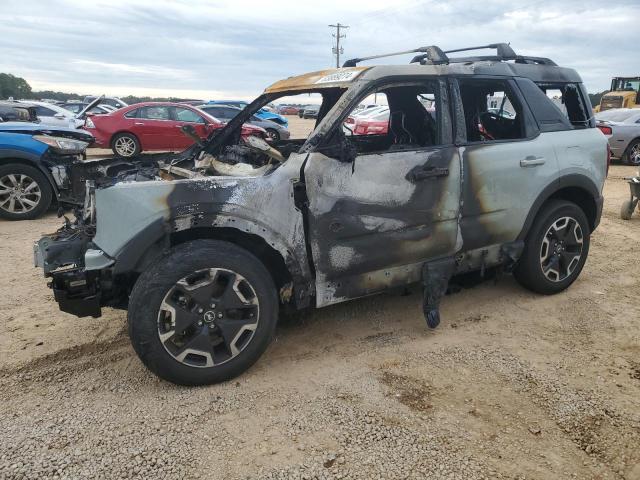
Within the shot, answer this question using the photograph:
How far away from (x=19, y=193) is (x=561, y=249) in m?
6.53

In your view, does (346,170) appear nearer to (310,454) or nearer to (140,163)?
(310,454)

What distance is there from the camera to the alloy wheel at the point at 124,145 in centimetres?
1278

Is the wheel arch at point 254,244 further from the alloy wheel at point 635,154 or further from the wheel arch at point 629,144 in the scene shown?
the alloy wheel at point 635,154

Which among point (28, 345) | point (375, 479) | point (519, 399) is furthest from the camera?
point (28, 345)

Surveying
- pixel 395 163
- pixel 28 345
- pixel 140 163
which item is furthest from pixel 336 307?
pixel 28 345

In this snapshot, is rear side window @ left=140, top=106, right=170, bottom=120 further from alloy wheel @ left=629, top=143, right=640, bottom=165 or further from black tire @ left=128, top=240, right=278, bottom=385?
alloy wheel @ left=629, top=143, right=640, bottom=165

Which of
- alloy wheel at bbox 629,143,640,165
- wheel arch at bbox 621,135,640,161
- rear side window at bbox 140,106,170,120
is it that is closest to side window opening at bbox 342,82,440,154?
rear side window at bbox 140,106,170,120

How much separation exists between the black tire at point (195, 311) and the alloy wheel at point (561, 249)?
8.02 feet

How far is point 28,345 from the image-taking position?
134 inches

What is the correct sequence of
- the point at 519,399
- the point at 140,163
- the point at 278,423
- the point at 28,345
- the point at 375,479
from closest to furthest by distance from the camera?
the point at 375,479, the point at 278,423, the point at 519,399, the point at 28,345, the point at 140,163

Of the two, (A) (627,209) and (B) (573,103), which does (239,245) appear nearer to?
(B) (573,103)

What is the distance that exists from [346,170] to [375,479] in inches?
66.8

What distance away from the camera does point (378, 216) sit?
10.3ft

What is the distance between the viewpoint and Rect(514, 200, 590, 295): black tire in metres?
3.98
